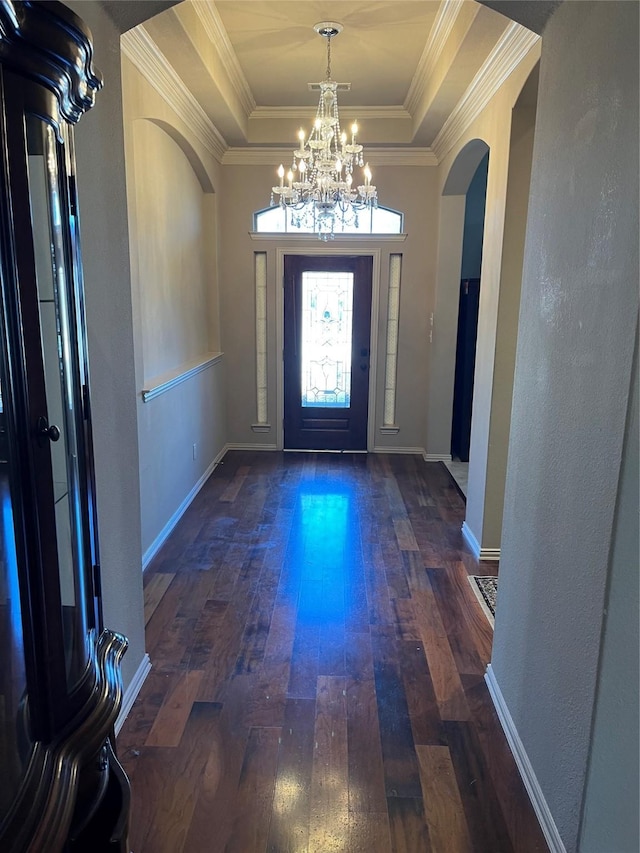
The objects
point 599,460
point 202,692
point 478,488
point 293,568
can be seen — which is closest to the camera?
point 599,460

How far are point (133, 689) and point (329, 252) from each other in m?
4.30

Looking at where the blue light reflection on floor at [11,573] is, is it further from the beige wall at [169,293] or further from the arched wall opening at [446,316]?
the arched wall opening at [446,316]

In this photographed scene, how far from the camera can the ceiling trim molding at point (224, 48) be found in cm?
303

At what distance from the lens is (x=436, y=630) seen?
2.84 metres

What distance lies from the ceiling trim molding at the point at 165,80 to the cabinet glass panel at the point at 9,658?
2.76 metres

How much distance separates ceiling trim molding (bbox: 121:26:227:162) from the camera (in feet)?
9.63

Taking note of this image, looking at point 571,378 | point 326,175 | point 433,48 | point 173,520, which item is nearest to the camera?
point 571,378

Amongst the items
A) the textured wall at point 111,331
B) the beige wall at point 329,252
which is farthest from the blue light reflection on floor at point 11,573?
the beige wall at point 329,252

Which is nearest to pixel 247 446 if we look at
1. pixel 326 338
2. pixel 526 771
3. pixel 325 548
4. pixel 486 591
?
pixel 326 338

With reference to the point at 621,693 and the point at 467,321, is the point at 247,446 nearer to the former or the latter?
the point at 467,321

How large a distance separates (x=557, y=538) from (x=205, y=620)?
6.06 feet

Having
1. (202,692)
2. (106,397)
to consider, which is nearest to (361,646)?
(202,692)

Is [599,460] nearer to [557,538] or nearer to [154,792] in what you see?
[557,538]

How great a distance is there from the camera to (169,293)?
4082 millimetres
